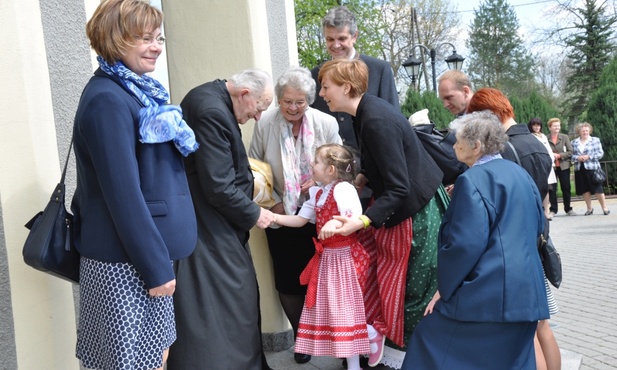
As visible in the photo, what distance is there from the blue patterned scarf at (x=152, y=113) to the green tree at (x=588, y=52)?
127 ft

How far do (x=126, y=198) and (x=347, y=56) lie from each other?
2.83 metres

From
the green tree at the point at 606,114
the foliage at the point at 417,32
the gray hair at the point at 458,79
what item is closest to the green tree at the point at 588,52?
the foliage at the point at 417,32

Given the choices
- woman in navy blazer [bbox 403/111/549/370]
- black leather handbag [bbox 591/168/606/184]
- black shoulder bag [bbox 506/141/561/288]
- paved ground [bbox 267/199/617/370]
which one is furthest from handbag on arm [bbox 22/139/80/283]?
black leather handbag [bbox 591/168/606/184]

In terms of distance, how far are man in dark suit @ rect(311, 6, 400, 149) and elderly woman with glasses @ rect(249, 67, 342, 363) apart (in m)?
0.38

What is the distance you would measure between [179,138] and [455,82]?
9.24 ft

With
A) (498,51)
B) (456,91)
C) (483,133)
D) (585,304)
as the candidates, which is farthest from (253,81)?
(498,51)

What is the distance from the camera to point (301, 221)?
420 centimetres

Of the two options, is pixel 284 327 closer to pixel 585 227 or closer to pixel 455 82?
pixel 455 82

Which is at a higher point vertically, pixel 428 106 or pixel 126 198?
pixel 428 106

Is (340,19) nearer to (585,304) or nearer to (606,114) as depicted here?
(585,304)

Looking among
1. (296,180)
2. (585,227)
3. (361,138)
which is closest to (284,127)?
(296,180)

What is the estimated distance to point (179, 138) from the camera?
2658 millimetres

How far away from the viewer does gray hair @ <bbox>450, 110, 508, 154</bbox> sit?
346 centimetres

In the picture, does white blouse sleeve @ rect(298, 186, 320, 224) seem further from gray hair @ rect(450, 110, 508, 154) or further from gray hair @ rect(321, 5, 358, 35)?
gray hair @ rect(321, 5, 358, 35)
